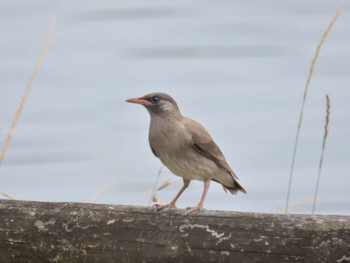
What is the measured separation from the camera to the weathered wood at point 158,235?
3.44 meters

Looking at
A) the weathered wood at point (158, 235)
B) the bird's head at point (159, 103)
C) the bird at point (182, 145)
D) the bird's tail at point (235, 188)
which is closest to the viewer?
the weathered wood at point (158, 235)

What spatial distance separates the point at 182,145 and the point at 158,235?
203 centimetres

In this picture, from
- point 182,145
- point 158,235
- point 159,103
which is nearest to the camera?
point 158,235

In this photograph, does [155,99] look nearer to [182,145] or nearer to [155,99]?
[155,99]

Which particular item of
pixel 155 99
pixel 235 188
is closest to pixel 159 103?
pixel 155 99

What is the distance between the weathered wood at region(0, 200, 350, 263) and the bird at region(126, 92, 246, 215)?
1.86 meters

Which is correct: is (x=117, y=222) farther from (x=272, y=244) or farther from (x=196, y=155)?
(x=196, y=155)

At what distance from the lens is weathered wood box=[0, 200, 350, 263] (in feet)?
11.3

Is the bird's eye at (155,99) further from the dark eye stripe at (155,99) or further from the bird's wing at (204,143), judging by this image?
the bird's wing at (204,143)

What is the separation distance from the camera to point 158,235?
365 cm

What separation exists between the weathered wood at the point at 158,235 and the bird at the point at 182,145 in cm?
186

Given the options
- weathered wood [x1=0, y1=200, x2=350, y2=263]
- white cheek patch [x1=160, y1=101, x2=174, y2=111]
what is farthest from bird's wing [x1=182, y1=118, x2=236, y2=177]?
weathered wood [x1=0, y1=200, x2=350, y2=263]

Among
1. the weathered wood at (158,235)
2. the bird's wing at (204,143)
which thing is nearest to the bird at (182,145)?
the bird's wing at (204,143)

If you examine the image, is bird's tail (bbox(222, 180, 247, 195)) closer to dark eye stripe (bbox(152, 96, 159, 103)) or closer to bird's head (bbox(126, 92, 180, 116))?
bird's head (bbox(126, 92, 180, 116))
